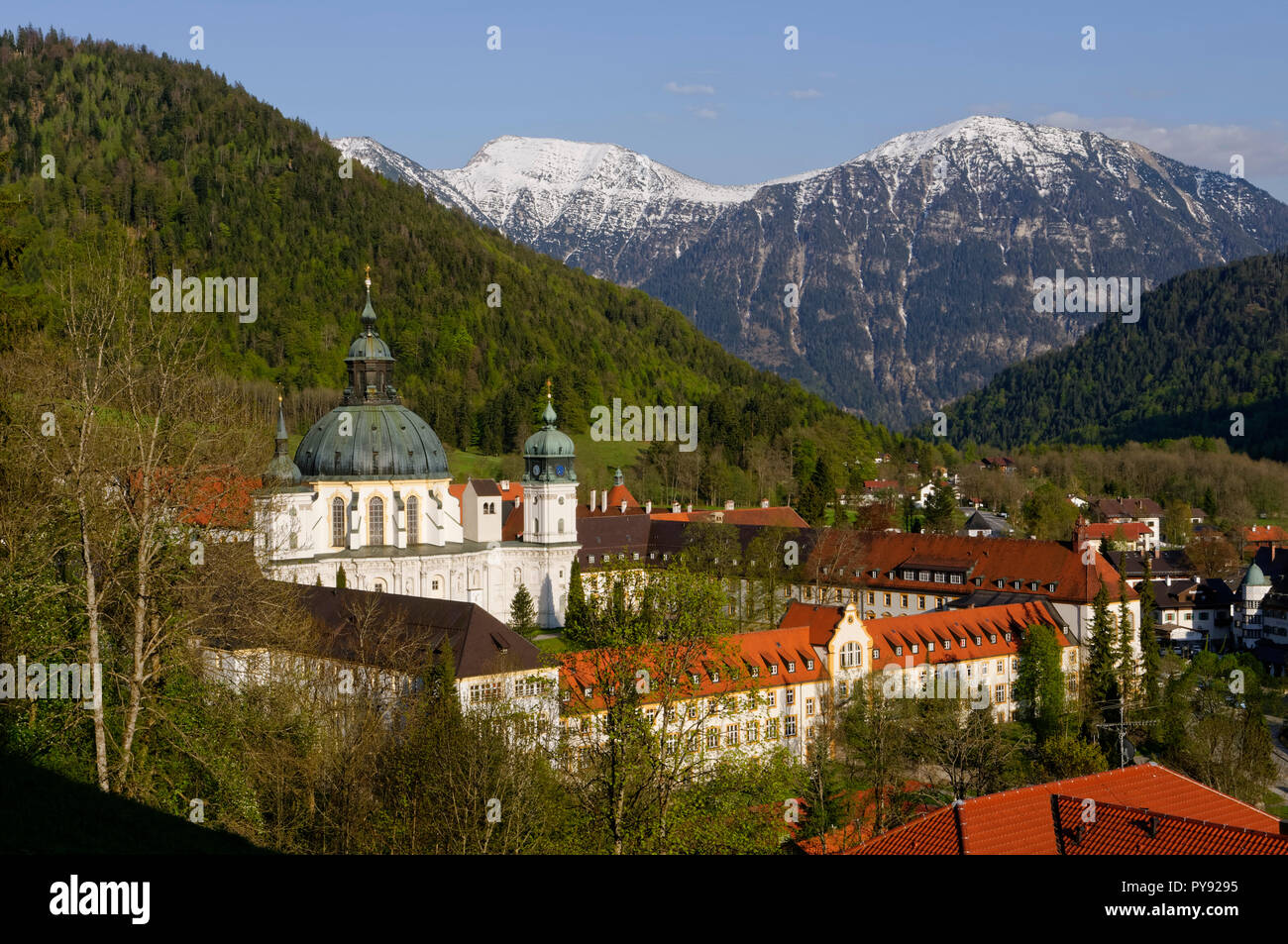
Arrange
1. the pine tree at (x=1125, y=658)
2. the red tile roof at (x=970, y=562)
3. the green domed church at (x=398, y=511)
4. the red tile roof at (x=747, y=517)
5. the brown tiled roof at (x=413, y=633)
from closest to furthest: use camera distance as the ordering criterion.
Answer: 1. the brown tiled roof at (x=413, y=633)
2. the pine tree at (x=1125, y=658)
3. the green domed church at (x=398, y=511)
4. the red tile roof at (x=970, y=562)
5. the red tile roof at (x=747, y=517)

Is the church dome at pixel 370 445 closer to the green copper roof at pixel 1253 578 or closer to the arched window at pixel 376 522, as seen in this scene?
the arched window at pixel 376 522

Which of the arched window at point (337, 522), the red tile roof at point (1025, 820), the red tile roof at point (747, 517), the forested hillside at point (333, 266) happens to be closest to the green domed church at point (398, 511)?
the arched window at point (337, 522)

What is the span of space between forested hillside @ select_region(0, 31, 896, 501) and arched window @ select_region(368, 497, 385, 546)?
6476 centimetres

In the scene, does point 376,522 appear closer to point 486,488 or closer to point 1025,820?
point 486,488

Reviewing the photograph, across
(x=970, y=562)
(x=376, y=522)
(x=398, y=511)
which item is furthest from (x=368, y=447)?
(x=970, y=562)

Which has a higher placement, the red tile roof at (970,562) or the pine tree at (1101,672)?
the red tile roof at (970,562)

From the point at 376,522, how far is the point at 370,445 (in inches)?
167

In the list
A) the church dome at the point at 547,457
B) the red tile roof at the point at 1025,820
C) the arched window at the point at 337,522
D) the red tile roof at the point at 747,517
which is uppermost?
the church dome at the point at 547,457

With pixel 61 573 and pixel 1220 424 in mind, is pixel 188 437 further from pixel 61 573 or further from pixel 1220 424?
pixel 1220 424

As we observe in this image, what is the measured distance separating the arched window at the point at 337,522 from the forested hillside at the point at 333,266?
66.5 meters

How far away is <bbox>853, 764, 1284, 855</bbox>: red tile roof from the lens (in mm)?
26422

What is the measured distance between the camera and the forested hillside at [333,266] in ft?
495

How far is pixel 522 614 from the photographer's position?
247 feet
